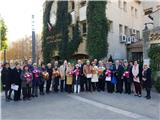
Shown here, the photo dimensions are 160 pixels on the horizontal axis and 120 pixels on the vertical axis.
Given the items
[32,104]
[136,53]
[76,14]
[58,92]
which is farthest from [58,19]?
[32,104]

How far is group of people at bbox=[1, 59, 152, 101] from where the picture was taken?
54.5 feet

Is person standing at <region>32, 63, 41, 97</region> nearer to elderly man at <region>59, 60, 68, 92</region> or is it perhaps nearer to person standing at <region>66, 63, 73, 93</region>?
elderly man at <region>59, 60, 68, 92</region>

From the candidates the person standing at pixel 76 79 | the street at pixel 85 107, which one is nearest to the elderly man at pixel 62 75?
the person standing at pixel 76 79

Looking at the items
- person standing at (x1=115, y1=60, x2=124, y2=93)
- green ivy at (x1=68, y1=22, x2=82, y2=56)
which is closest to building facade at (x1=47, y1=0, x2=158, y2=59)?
green ivy at (x1=68, y1=22, x2=82, y2=56)

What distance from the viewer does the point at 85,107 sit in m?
13.6

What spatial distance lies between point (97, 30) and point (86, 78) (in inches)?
454

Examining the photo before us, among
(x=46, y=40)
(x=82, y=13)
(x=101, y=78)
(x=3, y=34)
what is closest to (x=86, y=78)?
(x=101, y=78)

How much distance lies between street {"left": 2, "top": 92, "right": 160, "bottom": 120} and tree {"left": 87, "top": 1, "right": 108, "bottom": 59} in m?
11.7

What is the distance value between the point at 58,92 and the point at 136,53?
1556cm

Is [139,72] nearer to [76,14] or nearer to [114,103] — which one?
[114,103]

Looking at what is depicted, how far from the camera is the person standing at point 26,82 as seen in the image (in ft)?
52.4

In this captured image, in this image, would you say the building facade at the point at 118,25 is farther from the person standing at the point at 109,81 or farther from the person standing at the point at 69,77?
the person standing at the point at 109,81

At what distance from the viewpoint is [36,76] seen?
16.8 metres

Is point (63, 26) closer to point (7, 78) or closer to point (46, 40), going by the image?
point (46, 40)
